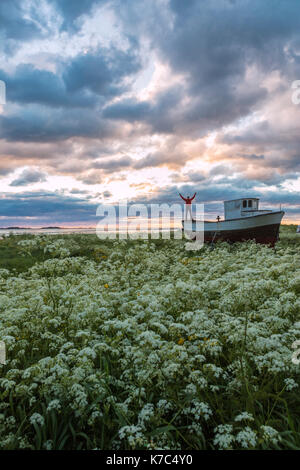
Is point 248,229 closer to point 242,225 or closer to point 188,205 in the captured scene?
point 242,225

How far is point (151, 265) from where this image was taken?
42.8ft

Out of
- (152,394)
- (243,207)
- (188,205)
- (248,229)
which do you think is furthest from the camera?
(188,205)

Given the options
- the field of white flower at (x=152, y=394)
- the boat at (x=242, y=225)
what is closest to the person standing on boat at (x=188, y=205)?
the boat at (x=242, y=225)

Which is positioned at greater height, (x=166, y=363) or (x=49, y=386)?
(x=166, y=363)

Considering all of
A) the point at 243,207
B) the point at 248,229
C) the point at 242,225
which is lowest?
the point at 248,229

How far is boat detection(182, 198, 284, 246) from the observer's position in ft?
87.2

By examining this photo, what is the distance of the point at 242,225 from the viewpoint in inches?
1093

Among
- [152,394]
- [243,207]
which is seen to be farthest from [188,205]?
[152,394]

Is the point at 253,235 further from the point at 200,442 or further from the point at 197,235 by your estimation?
the point at 200,442

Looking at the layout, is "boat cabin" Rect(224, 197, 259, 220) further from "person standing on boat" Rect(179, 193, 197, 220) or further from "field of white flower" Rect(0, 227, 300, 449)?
"field of white flower" Rect(0, 227, 300, 449)

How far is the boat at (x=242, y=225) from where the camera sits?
26.6 metres
